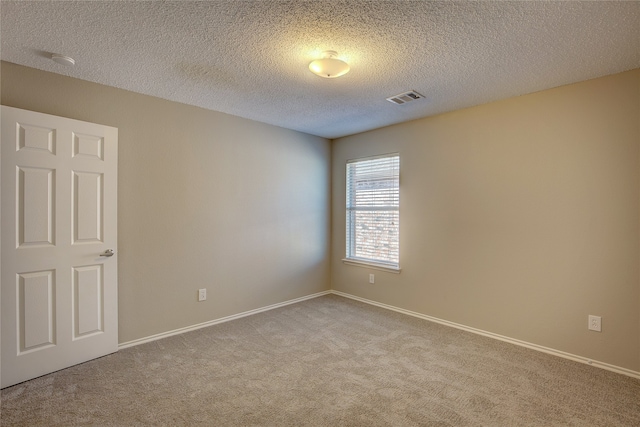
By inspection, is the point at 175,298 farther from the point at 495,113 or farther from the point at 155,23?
the point at 495,113

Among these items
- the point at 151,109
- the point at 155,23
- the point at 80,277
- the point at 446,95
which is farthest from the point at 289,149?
the point at 80,277

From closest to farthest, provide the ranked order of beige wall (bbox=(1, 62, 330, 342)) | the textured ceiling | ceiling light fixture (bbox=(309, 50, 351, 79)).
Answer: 1. the textured ceiling
2. ceiling light fixture (bbox=(309, 50, 351, 79))
3. beige wall (bbox=(1, 62, 330, 342))

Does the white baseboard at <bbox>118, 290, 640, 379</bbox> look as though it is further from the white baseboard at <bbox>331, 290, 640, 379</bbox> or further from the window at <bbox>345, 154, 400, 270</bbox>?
the window at <bbox>345, 154, 400, 270</bbox>

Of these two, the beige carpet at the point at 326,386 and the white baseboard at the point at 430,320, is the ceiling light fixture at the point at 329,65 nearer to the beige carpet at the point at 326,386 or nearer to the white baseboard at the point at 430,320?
the beige carpet at the point at 326,386

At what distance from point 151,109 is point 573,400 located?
429 cm

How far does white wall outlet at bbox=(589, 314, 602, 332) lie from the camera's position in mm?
2561

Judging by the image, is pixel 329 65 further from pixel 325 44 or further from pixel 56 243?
pixel 56 243

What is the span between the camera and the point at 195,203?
3.38 m

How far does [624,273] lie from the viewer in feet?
8.07

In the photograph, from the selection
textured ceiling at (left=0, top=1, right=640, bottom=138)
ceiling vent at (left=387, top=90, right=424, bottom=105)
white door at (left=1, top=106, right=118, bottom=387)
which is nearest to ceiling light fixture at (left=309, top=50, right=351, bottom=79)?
textured ceiling at (left=0, top=1, right=640, bottom=138)

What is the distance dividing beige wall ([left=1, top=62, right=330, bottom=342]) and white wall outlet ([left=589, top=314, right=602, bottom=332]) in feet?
10.3

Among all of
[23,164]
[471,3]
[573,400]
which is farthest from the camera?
[23,164]

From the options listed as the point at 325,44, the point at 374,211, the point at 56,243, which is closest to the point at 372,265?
the point at 374,211

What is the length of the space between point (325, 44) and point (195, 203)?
2194 mm
